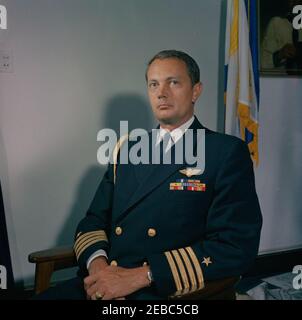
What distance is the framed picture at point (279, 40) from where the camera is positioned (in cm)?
224

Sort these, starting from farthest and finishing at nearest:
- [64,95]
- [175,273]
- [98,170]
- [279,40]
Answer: [279,40] → [98,170] → [64,95] → [175,273]

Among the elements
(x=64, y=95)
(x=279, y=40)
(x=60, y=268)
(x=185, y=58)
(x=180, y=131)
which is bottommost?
(x=60, y=268)

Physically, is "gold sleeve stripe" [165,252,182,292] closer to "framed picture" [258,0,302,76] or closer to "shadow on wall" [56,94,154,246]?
"shadow on wall" [56,94,154,246]

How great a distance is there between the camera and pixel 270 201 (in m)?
2.46

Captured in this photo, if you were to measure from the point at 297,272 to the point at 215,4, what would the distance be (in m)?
1.77

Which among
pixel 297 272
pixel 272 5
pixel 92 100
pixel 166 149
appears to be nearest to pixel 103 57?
pixel 92 100

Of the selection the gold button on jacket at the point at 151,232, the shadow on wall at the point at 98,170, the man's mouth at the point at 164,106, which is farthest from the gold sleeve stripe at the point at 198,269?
the shadow on wall at the point at 98,170

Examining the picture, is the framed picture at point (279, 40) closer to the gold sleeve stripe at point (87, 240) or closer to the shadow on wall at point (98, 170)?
the shadow on wall at point (98, 170)

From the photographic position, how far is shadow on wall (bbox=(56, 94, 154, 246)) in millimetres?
1979

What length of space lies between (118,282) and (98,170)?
1002 mm

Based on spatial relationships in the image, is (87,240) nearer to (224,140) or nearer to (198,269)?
(198,269)

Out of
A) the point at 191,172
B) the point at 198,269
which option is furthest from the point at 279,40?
the point at 198,269

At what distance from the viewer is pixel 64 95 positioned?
189 cm
